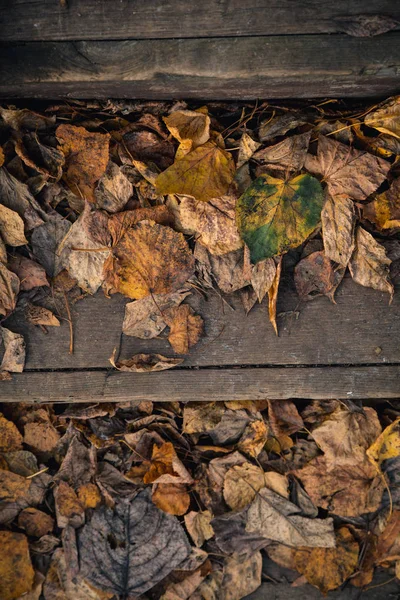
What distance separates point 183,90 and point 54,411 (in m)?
1.38

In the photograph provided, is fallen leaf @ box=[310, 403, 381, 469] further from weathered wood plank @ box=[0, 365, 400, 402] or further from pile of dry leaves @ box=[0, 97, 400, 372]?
pile of dry leaves @ box=[0, 97, 400, 372]

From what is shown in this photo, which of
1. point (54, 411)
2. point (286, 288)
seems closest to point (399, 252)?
point (286, 288)

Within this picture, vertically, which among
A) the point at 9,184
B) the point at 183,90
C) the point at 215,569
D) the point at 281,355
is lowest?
the point at 215,569

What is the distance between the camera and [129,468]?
1958 mm

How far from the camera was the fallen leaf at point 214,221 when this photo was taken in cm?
153

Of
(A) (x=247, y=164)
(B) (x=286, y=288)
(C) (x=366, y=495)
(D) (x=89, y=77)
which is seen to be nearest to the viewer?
(D) (x=89, y=77)

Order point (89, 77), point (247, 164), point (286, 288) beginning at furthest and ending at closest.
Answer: point (286, 288), point (247, 164), point (89, 77)

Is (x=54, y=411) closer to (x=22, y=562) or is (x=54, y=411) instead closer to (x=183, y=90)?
(x=22, y=562)

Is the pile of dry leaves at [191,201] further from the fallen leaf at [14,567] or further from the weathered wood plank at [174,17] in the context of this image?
the fallen leaf at [14,567]

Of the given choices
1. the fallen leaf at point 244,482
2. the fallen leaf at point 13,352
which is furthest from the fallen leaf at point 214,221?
the fallen leaf at point 244,482

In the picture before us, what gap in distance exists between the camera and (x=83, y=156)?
1534mm

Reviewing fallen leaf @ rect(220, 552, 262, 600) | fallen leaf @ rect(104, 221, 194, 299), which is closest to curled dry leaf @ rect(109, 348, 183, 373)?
fallen leaf @ rect(104, 221, 194, 299)

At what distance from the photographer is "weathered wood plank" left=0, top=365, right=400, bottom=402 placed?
171 centimetres

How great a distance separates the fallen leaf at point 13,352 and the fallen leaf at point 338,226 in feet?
3.78
